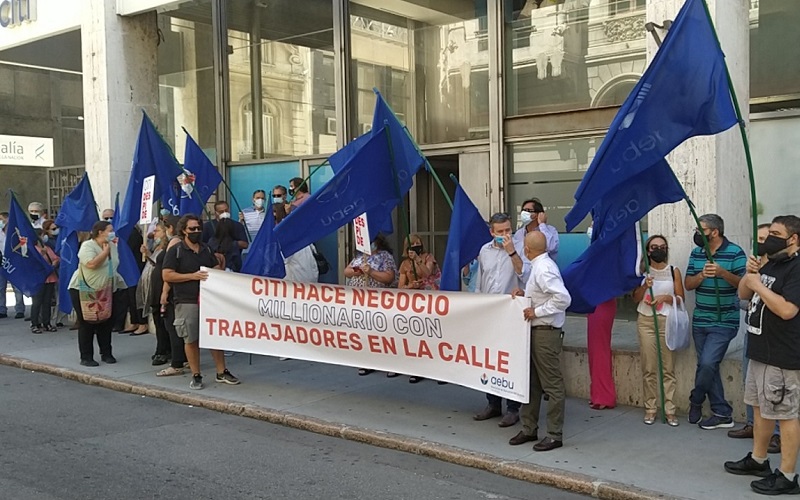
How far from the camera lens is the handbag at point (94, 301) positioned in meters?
10.2

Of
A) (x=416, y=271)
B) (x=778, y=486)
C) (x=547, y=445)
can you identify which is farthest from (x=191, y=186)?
(x=778, y=486)

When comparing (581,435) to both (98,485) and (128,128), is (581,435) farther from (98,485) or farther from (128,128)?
(128,128)

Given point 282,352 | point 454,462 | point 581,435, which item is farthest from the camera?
point 282,352

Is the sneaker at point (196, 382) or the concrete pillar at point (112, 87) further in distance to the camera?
Result: the concrete pillar at point (112, 87)

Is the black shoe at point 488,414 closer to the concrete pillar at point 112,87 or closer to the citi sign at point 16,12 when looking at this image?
the concrete pillar at point 112,87

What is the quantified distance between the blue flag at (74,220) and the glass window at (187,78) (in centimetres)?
314

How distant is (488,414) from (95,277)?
5.64 meters

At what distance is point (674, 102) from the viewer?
6180mm

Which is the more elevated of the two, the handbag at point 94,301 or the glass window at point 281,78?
the glass window at point 281,78

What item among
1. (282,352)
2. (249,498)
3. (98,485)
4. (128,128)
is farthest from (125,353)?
(249,498)

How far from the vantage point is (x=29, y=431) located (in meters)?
7.36

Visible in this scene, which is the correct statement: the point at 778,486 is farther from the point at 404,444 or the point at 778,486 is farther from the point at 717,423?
the point at 404,444

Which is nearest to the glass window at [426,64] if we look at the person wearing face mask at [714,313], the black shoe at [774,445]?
the person wearing face mask at [714,313]

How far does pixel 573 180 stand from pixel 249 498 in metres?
6.52
